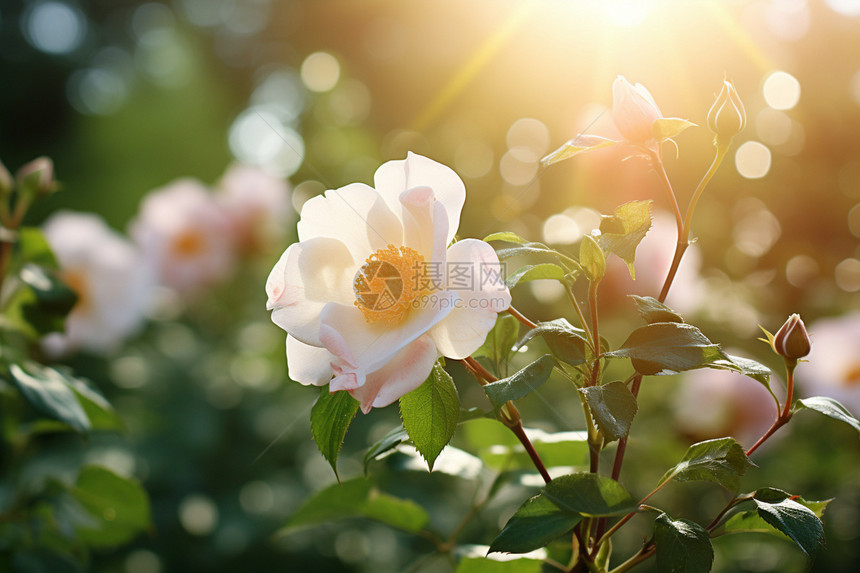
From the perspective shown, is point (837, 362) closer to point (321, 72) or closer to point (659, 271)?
point (659, 271)

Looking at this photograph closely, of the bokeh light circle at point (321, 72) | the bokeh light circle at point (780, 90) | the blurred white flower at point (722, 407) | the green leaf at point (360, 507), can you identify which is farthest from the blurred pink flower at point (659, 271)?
the bokeh light circle at point (321, 72)

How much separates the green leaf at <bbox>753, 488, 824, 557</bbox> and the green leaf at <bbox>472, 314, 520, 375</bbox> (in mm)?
179

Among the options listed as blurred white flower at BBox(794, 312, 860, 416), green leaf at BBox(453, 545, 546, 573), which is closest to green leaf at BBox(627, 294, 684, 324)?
green leaf at BBox(453, 545, 546, 573)

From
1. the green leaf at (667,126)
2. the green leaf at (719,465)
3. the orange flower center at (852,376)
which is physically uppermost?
the green leaf at (667,126)

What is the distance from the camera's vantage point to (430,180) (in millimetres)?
455

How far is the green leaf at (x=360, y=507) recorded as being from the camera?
26.4 inches

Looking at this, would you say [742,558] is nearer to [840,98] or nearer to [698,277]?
[698,277]

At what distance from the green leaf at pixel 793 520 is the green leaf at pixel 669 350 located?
0.09m

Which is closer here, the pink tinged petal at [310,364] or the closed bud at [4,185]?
the pink tinged petal at [310,364]

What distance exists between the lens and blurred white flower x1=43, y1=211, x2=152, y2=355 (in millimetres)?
1394

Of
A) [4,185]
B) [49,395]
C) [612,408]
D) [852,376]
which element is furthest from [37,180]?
[852,376]

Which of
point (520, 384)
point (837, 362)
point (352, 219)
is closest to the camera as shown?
point (520, 384)

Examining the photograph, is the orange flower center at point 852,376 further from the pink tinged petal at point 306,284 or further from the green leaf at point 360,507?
the pink tinged petal at point 306,284

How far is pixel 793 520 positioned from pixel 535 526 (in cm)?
14
